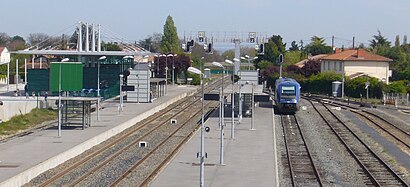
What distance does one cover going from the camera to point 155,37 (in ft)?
586

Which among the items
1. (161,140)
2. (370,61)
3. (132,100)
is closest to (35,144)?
(161,140)

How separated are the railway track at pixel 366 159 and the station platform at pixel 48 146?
10.8m

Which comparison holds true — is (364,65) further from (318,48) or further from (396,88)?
(318,48)

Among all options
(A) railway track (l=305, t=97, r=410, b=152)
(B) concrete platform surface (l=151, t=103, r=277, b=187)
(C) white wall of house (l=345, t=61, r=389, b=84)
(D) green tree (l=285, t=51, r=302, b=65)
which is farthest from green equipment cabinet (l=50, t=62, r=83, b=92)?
(D) green tree (l=285, t=51, r=302, b=65)

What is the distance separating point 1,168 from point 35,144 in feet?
23.6

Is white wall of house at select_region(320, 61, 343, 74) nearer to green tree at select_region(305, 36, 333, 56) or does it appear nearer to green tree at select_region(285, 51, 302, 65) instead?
green tree at select_region(285, 51, 302, 65)

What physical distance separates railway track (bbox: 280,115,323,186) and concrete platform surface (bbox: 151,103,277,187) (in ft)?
2.52

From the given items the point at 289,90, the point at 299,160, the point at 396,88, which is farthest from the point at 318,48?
the point at 299,160

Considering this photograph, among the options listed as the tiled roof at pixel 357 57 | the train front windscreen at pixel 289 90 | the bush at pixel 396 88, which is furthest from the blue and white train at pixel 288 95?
the tiled roof at pixel 357 57

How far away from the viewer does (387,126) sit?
147 feet

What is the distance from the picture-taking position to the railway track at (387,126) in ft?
122

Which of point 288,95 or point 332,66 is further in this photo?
point 332,66

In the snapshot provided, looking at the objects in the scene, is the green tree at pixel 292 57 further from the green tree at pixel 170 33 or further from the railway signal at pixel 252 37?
the railway signal at pixel 252 37

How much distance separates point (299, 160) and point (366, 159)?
9.84 ft
